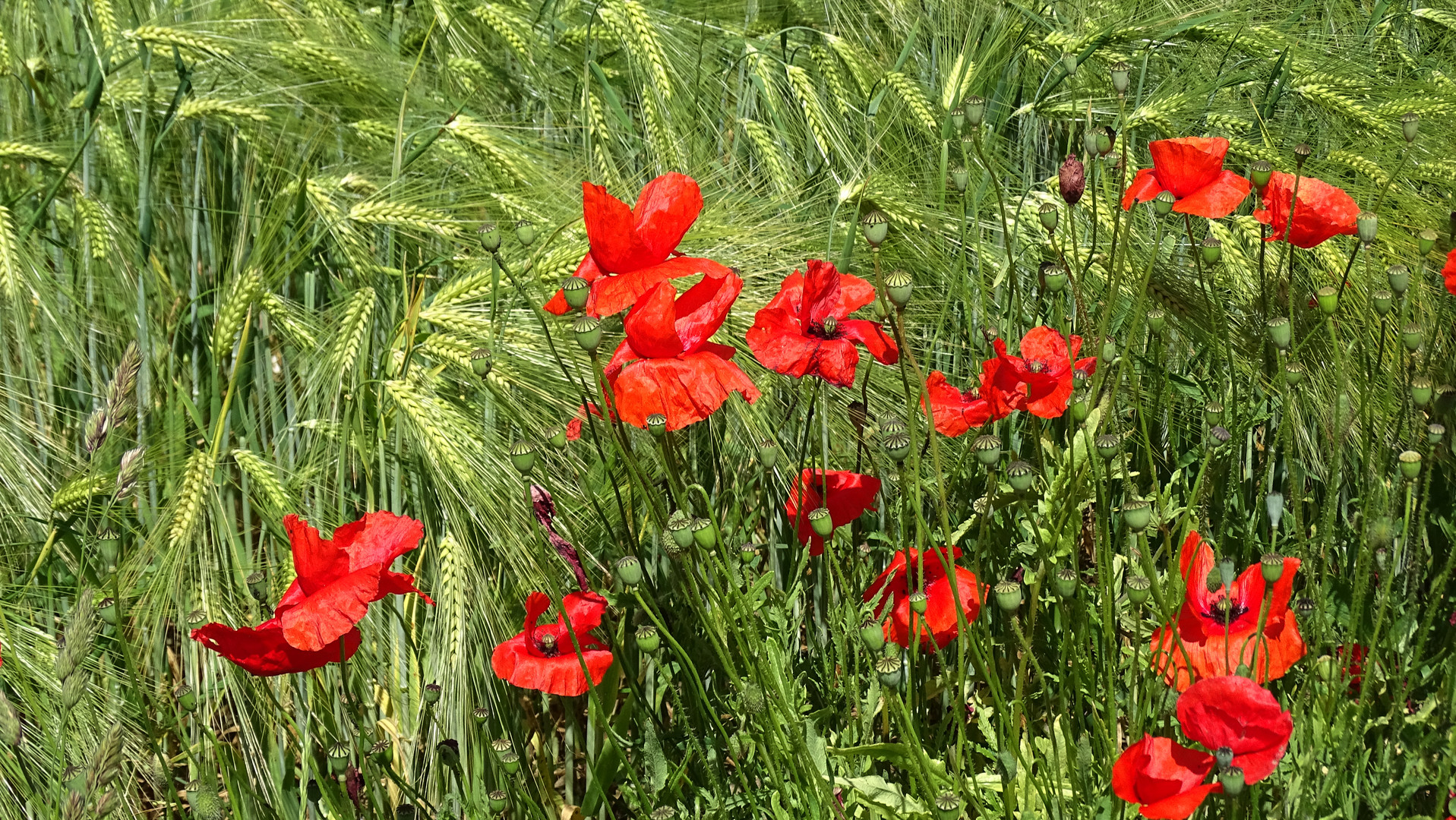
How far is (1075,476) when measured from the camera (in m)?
1.43

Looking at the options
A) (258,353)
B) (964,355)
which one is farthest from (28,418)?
(964,355)

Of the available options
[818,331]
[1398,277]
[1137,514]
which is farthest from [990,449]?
[1398,277]

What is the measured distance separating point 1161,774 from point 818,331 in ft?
1.77

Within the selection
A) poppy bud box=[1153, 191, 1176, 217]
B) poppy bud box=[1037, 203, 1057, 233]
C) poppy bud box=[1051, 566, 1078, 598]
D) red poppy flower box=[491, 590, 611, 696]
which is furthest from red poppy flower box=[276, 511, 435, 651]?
poppy bud box=[1153, 191, 1176, 217]

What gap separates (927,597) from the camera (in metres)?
1.30

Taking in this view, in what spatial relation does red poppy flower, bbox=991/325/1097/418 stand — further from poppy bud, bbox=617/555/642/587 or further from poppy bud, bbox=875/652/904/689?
poppy bud, bbox=617/555/642/587

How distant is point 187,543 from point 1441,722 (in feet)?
4.59

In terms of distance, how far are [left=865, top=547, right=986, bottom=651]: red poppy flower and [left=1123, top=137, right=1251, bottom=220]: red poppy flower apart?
1.53 ft

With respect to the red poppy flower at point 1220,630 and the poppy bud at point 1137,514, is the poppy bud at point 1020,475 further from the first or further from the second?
the red poppy flower at point 1220,630

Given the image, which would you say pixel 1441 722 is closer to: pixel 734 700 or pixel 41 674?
pixel 734 700

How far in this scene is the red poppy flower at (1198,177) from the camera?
144 cm

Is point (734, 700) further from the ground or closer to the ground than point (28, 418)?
closer to the ground

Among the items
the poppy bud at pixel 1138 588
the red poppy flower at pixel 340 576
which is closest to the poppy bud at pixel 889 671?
the poppy bud at pixel 1138 588

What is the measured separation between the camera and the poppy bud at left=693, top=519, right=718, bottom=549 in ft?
3.68
